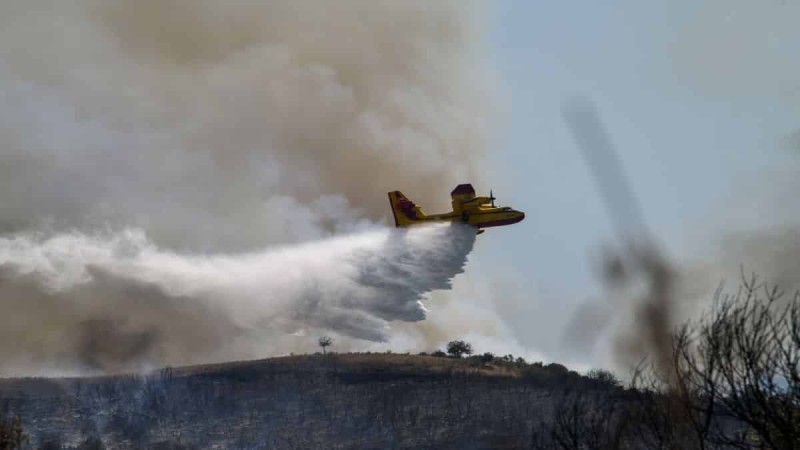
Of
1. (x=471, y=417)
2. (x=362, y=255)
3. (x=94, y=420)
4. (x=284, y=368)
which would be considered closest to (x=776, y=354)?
(x=362, y=255)

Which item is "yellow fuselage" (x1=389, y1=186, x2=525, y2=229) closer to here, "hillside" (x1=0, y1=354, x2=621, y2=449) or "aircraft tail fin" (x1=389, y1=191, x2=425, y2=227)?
"aircraft tail fin" (x1=389, y1=191, x2=425, y2=227)

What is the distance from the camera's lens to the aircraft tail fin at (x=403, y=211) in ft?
265

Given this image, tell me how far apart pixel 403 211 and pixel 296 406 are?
83.7ft

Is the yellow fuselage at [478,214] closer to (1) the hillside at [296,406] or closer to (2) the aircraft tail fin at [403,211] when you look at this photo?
(2) the aircraft tail fin at [403,211]

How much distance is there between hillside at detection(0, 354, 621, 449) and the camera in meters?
90.1

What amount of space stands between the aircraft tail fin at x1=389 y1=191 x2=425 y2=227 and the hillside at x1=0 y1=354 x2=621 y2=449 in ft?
57.9

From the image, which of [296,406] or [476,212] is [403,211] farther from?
[296,406]

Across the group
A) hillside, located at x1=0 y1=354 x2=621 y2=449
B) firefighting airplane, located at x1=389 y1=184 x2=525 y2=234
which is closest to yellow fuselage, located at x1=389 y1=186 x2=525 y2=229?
firefighting airplane, located at x1=389 y1=184 x2=525 y2=234

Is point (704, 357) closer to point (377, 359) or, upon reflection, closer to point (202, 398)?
point (202, 398)

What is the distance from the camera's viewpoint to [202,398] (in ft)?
329

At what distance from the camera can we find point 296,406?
99062 millimetres

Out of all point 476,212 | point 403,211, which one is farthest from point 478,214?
point 403,211

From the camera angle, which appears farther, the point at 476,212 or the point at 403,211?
the point at 403,211

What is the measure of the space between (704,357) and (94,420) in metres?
66.8
